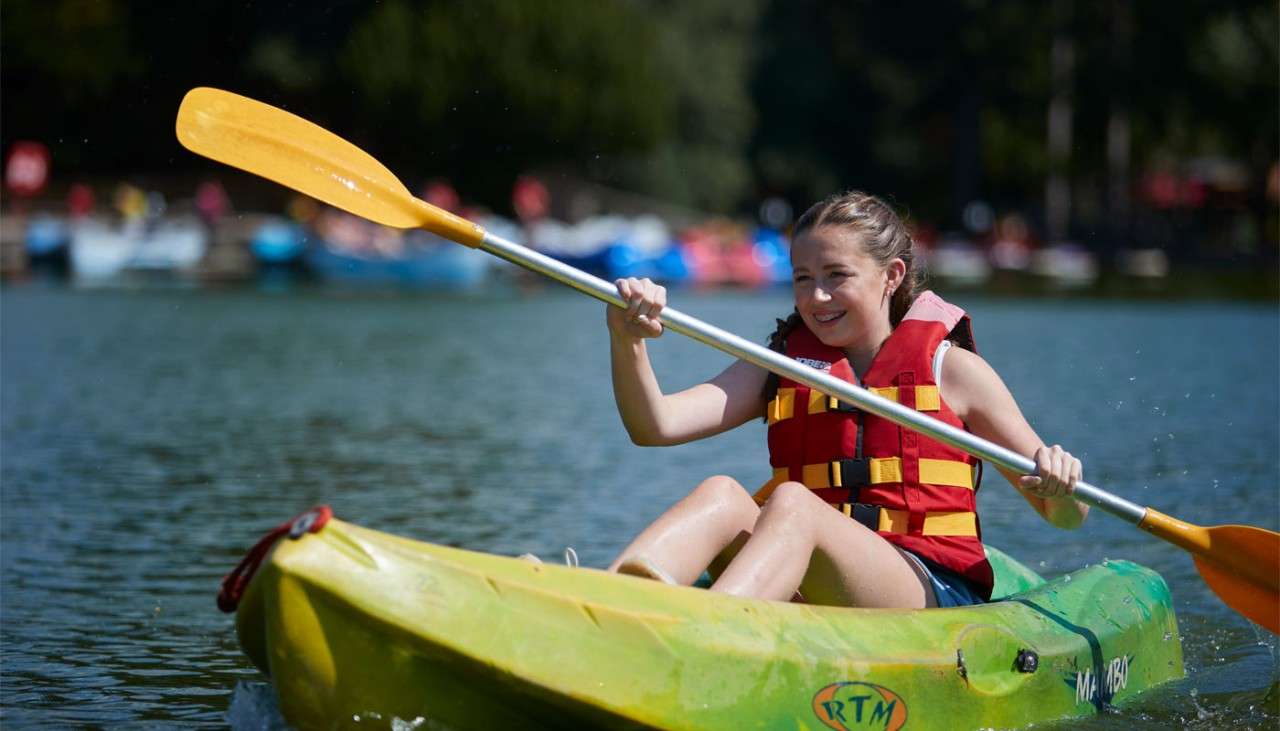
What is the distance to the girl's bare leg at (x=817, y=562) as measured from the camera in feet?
13.3

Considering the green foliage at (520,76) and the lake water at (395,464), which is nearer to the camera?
the lake water at (395,464)

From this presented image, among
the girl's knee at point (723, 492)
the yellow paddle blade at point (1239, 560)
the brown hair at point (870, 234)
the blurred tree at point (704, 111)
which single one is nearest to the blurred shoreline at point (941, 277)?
the blurred tree at point (704, 111)

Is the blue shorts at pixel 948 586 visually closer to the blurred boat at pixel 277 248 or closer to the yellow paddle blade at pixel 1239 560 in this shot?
the yellow paddle blade at pixel 1239 560

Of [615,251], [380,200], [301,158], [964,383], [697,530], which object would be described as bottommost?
[615,251]

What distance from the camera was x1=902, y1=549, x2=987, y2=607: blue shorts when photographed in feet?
14.6

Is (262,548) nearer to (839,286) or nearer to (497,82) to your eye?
(839,286)

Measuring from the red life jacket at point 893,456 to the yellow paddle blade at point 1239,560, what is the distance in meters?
0.57

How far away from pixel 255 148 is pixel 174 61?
121ft

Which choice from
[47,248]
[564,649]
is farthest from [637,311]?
[47,248]

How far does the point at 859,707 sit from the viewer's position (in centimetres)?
402

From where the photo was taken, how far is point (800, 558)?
4.11m

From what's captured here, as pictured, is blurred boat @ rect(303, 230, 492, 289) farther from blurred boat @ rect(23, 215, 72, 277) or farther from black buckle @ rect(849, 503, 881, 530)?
black buckle @ rect(849, 503, 881, 530)

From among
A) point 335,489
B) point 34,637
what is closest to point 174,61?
point 335,489

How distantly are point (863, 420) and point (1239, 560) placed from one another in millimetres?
1166
